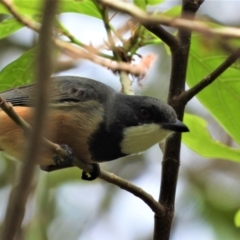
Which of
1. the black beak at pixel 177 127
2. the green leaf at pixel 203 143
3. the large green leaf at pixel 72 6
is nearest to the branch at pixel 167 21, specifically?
the black beak at pixel 177 127

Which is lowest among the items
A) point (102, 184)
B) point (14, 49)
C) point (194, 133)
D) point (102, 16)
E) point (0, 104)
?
point (102, 184)

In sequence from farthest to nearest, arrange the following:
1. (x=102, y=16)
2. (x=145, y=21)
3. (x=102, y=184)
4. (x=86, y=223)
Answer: (x=102, y=184)
(x=86, y=223)
(x=102, y=16)
(x=145, y=21)

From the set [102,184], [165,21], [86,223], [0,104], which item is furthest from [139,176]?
[165,21]

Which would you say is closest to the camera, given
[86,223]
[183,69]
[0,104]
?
[0,104]

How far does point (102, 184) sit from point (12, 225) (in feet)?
13.5

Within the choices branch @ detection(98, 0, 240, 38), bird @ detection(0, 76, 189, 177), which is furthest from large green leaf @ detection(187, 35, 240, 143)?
branch @ detection(98, 0, 240, 38)

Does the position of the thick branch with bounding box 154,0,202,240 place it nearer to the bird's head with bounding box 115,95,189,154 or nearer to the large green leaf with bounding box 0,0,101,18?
the bird's head with bounding box 115,95,189,154

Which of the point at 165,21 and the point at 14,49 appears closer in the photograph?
the point at 165,21

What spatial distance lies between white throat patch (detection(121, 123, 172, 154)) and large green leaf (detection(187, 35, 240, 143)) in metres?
0.28

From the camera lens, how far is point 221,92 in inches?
106

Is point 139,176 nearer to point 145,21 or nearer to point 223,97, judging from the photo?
→ point 223,97

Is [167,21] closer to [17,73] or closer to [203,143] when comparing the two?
[203,143]

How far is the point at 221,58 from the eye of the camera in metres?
2.72

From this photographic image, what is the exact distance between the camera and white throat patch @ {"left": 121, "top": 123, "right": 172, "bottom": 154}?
8.80ft
